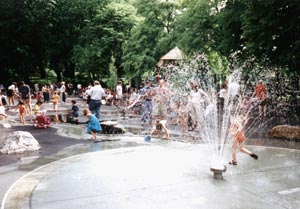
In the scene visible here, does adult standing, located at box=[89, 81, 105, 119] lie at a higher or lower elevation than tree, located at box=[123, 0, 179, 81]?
lower

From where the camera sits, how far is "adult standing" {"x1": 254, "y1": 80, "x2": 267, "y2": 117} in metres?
19.3

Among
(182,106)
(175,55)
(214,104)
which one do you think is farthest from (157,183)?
(175,55)

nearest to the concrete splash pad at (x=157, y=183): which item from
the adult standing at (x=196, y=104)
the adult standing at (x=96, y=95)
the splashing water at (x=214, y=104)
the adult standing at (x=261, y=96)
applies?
the splashing water at (x=214, y=104)

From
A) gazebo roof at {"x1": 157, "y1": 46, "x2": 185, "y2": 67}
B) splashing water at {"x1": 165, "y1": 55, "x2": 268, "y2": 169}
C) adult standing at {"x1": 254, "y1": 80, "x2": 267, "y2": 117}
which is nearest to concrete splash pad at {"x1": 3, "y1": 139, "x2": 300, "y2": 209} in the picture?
splashing water at {"x1": 165, "y1": 55, "x2": 268, "y2": 169}

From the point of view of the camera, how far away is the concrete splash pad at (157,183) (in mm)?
6668

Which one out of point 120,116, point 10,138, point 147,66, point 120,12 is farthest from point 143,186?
point 120,12

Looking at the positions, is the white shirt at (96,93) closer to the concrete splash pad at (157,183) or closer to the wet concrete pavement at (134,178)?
the wet concrete pavement at (134,178)

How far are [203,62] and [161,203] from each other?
28.4 m

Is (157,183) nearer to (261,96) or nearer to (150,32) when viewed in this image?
(261,96)

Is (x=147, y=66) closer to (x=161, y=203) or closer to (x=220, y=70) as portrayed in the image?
(x=220, y=70)

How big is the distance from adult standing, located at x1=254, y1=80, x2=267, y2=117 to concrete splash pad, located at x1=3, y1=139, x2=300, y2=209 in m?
8.97

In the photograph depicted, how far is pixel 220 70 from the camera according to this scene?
3506 cm

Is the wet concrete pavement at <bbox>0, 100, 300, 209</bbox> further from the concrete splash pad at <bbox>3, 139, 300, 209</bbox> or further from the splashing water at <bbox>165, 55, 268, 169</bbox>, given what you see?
the splashing water at <bbox>165, 55, 268, 169</bbox>

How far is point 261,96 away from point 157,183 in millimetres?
12892
